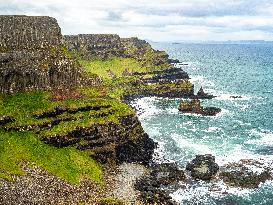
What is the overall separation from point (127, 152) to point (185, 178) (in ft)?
51.4

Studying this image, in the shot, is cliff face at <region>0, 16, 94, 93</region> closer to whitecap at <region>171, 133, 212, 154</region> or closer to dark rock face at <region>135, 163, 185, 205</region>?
whitecap at <region>171, 133, 212, 154</region>

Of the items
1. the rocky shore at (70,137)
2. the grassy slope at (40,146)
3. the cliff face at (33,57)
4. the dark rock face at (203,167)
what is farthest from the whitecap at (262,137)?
the cliff face at (33,57)

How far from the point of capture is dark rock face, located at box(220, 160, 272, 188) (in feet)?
310

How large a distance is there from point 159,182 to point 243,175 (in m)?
19.2

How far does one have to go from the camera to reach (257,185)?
94.2 m

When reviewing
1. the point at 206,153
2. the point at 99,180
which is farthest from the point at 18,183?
the point at 206,153

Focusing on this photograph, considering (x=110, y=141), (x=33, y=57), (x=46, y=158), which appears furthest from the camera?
(x=33, y=57)

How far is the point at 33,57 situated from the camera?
112938 millimetres

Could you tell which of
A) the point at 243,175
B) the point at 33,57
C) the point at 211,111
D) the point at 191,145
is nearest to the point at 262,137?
the point at 191,145

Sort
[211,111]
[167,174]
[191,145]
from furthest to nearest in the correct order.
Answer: [211,111], [191,145], [167,174]

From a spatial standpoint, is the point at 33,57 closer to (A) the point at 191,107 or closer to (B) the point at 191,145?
(B) the point at 191,145

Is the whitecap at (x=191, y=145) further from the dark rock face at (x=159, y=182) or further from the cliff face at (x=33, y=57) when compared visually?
the cliff face at (x=33, y=57)

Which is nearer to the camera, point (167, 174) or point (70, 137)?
point (167, 174)

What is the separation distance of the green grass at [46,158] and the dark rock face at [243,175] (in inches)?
1103
